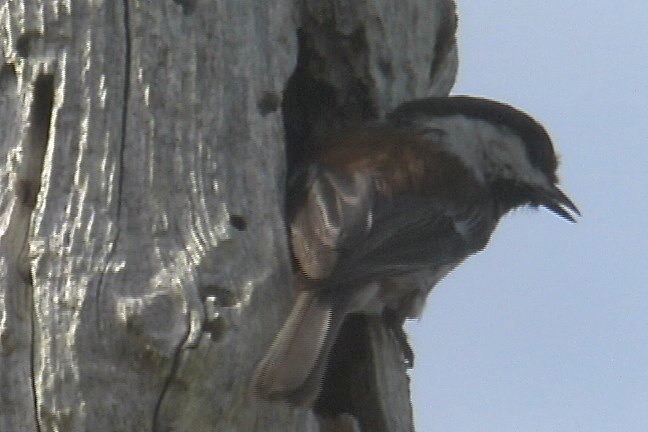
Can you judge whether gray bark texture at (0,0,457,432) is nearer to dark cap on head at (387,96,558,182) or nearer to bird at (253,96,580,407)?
bird at (253,96,580,407)

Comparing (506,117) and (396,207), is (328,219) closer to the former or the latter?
(396,207)

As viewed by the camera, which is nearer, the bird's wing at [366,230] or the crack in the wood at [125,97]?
the crack in the wood at [125,97]

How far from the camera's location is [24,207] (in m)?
2.24

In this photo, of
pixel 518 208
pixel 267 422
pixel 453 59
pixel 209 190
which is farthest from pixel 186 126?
pixel 518 208

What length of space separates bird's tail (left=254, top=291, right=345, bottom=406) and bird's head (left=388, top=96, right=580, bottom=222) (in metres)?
0.92

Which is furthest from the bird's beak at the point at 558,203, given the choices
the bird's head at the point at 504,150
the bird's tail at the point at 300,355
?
the bird's tail at the point at 300,355

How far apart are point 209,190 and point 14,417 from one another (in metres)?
0.54

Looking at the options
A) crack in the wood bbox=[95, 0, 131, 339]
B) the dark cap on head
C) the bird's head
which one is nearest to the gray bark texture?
crack in the wood bbox=[95, 0, 131, 339]

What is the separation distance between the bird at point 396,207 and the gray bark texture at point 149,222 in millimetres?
53

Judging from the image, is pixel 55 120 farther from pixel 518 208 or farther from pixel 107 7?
pixel 518 208

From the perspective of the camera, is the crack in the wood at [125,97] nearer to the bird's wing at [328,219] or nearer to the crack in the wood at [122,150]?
the crack in the wood at [122,150]

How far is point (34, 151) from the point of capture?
2287 mm

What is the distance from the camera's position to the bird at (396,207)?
2287mm

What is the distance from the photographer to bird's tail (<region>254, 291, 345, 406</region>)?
7.04ft
